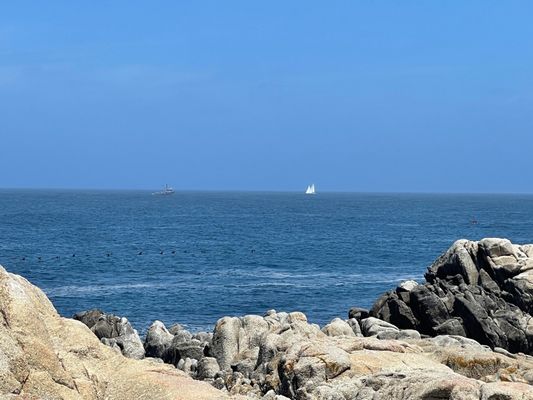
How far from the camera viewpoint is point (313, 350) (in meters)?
27.1

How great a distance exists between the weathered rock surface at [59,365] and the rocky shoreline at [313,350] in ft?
0.08

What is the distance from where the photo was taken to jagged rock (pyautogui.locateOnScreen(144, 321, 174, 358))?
4341cm

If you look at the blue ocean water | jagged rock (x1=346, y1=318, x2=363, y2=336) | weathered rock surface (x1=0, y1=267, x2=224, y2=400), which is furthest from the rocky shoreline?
the blue ocean water

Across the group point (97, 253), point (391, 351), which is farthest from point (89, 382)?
point (97, 253)

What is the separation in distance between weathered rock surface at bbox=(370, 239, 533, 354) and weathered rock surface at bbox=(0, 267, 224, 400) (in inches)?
1332

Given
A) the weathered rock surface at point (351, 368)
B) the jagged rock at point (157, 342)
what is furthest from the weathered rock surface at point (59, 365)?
the jagged rock at point (157, 342)

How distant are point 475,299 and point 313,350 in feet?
93.3

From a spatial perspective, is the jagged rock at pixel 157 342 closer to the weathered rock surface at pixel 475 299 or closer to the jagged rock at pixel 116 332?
the jagged rock at pixel 116 332

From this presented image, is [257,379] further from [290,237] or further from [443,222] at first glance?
[443,222]

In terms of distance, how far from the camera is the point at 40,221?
179 metres

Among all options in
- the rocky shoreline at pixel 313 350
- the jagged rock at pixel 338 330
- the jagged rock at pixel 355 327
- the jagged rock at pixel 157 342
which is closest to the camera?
the rocky shoreline at pixel 313 350

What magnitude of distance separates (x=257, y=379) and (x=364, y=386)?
311 inches

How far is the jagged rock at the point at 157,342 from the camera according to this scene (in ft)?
142

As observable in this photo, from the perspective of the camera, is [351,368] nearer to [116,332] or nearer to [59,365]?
[59,365]
